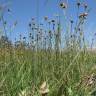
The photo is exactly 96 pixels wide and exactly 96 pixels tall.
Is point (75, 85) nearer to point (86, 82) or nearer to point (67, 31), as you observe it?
point (86, 82)

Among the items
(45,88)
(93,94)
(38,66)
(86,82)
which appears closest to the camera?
(45,88)

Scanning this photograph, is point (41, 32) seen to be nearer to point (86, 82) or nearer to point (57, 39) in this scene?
point (57, 39)

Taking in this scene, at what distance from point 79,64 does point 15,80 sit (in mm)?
784

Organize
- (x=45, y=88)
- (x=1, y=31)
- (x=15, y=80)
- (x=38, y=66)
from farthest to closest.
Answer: (x=38, y=66) < (x=1, y=31) < (x=15, y=80) < (x=45, y=88)

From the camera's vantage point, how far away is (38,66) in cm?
322

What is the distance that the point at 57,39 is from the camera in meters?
3.30

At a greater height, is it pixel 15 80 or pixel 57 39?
pixel 57 39

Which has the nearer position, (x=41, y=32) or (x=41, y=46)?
(x=41, y=46)

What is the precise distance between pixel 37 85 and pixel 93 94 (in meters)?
0.62

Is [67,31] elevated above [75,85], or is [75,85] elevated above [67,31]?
[67,31]

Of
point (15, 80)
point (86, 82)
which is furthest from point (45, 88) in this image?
point (15, 80)

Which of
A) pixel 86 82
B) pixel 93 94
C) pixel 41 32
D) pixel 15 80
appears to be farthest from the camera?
pixel 41 32

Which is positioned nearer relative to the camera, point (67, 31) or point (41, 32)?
point (67, 31)

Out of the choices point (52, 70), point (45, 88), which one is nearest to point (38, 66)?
point (52, 70)
